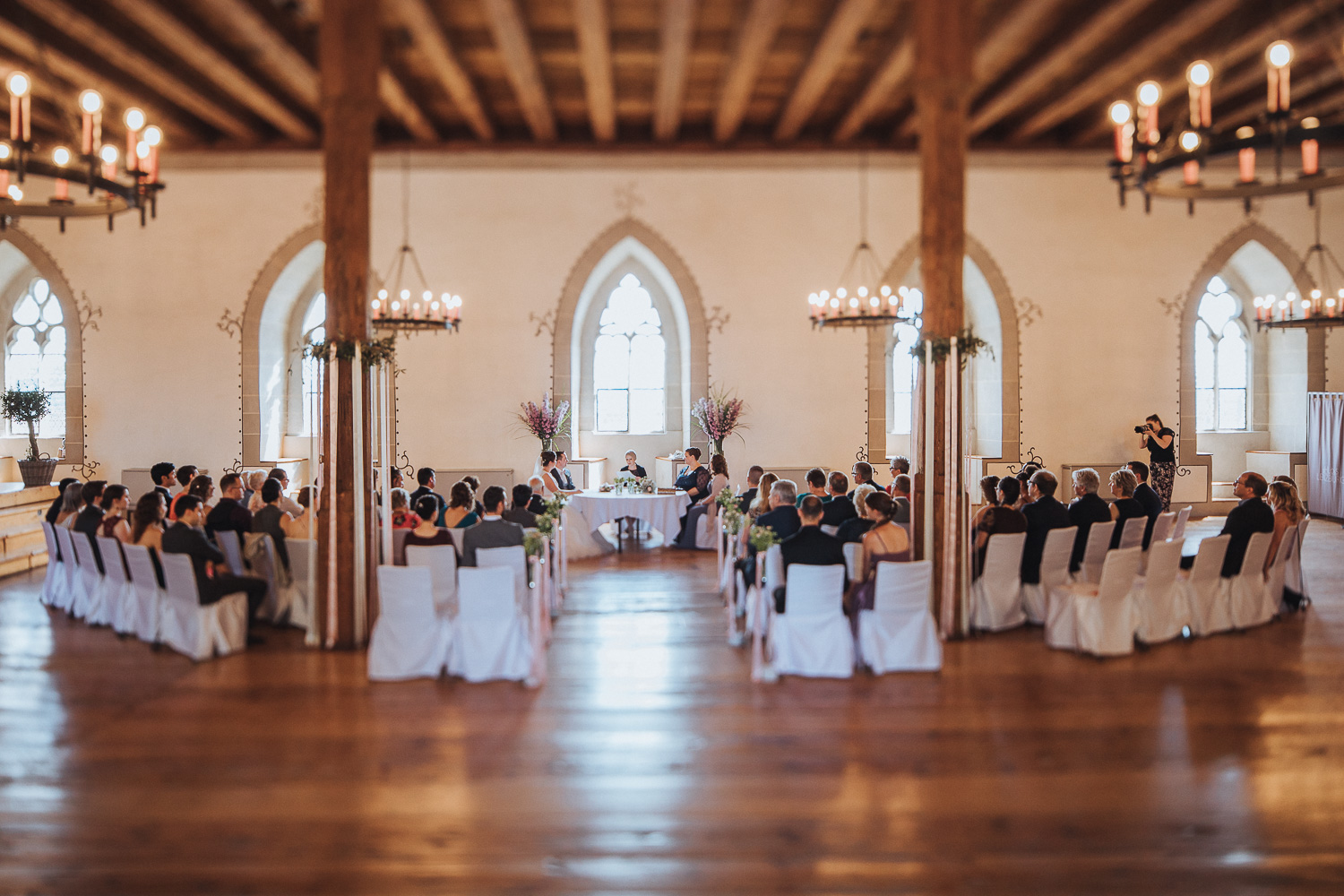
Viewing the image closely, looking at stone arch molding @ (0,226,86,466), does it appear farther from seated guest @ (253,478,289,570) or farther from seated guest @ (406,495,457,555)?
seated guest @ (406,495,457,555)

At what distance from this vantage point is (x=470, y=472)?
11805 millimetres

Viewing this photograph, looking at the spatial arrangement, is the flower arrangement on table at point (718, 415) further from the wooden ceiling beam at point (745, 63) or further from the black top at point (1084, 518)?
the black top at point (1084, 518)

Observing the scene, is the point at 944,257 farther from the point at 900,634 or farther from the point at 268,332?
the point at 268,332

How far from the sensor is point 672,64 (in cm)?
859

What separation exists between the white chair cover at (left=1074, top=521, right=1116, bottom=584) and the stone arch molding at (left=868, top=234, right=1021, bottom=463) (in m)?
5.32

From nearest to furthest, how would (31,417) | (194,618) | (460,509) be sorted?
(194,618)
(460,509)
(31,417)

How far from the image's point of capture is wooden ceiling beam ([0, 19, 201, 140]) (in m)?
7.62

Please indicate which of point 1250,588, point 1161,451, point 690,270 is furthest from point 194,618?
point 1161,451

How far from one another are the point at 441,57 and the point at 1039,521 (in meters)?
6.74

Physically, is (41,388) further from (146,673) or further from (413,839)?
(413,839)

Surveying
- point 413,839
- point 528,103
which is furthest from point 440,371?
point 413,839

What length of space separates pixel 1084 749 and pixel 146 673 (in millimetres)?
5224

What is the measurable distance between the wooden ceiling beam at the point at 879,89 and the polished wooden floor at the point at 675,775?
550 centimetres

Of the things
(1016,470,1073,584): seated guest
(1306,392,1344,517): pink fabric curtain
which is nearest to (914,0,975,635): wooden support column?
(1016,470,1073,584): seated guest
